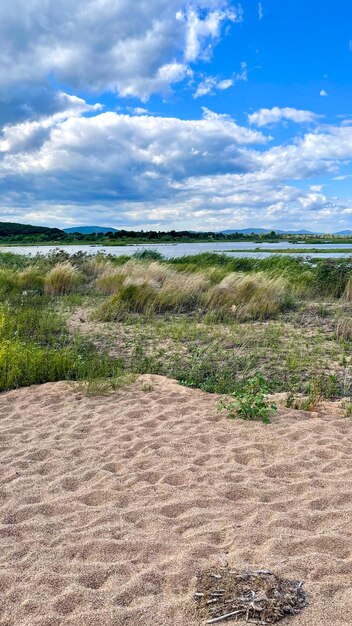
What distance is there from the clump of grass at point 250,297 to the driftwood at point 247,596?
898cm

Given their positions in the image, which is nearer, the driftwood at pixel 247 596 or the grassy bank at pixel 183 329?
the driftwood at pixel 247 596

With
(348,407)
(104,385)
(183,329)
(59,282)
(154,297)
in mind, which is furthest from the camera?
(59,282)

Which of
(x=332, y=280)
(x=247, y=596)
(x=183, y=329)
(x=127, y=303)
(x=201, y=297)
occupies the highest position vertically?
(x=332, y=280)

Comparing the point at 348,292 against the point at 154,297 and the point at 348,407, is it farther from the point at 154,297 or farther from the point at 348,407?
the point at 348,407

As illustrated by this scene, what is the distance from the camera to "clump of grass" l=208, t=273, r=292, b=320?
12.0m

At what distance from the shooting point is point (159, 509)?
385 cm

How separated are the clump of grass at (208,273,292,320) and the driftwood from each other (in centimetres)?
898

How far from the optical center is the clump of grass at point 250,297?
1202 cm

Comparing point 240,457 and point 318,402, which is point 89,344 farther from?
point 240,457

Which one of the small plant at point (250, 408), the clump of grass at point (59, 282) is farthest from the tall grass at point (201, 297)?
the small plant at point (250, 408)

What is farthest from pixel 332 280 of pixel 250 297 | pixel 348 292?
pixel 250 297

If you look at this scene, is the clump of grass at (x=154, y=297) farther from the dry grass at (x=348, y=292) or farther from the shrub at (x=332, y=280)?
the dry grass at (x=348, y=292)

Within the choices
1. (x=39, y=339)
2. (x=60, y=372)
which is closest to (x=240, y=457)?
(x=60, y=372)

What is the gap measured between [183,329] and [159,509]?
269 inches
